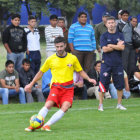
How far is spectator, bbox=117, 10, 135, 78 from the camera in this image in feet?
51.0

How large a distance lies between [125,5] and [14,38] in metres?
33.3

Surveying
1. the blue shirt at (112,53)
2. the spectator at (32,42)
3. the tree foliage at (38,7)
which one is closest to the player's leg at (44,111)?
the blue shirt at (112,53)

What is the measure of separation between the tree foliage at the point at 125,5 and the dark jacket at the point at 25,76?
108ft

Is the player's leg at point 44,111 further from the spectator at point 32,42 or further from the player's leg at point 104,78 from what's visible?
the spectator at point 32,42

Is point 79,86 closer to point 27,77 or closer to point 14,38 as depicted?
point 27,77

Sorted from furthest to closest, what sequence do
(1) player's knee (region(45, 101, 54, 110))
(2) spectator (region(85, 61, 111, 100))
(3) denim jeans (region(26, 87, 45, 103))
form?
1. (2) spectator (region(85, 61, 111, 100))
2. (3) denim jeans (region(26, 87, 45, 103))
3. (1) player's knee (region(45, 101, 54, 110))

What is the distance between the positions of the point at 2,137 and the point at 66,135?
45.0 inches

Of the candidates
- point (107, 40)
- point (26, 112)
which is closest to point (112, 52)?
point (107, 40)

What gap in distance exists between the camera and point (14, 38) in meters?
15.0

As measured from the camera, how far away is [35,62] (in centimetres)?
1577

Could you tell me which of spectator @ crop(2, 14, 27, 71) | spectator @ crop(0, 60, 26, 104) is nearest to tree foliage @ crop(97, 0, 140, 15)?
spectator @ crop(2, 14, 27, 71)

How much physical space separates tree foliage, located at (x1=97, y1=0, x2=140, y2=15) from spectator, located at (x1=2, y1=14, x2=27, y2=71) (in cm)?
Result: 3263

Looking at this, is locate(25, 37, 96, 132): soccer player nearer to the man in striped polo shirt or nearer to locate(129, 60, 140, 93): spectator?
the man in striped polo shirt

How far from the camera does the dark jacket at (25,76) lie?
14.9 metres
